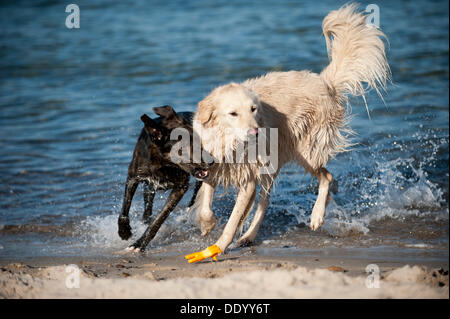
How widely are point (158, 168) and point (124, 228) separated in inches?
28.2

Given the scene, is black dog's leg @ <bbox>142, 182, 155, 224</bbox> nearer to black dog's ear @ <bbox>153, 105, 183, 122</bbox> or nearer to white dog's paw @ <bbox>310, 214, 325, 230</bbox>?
black dog's ear @ <bbox>153, 105, 183, 122</bbox>

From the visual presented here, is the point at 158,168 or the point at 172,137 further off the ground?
the point at 172,137

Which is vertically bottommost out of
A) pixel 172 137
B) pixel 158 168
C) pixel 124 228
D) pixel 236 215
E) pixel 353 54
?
pixel 124 228

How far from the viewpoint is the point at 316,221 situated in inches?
223

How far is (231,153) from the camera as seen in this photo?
4.99 m

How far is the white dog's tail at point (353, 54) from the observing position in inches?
230

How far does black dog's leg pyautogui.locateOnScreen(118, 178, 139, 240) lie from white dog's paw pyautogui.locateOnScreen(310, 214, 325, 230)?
189 cm

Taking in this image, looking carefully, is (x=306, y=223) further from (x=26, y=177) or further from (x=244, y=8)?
(x=244, y=8)

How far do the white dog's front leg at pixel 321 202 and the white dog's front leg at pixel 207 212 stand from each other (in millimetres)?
1071

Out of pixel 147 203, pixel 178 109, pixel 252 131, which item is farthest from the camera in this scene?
pixel 178 109
